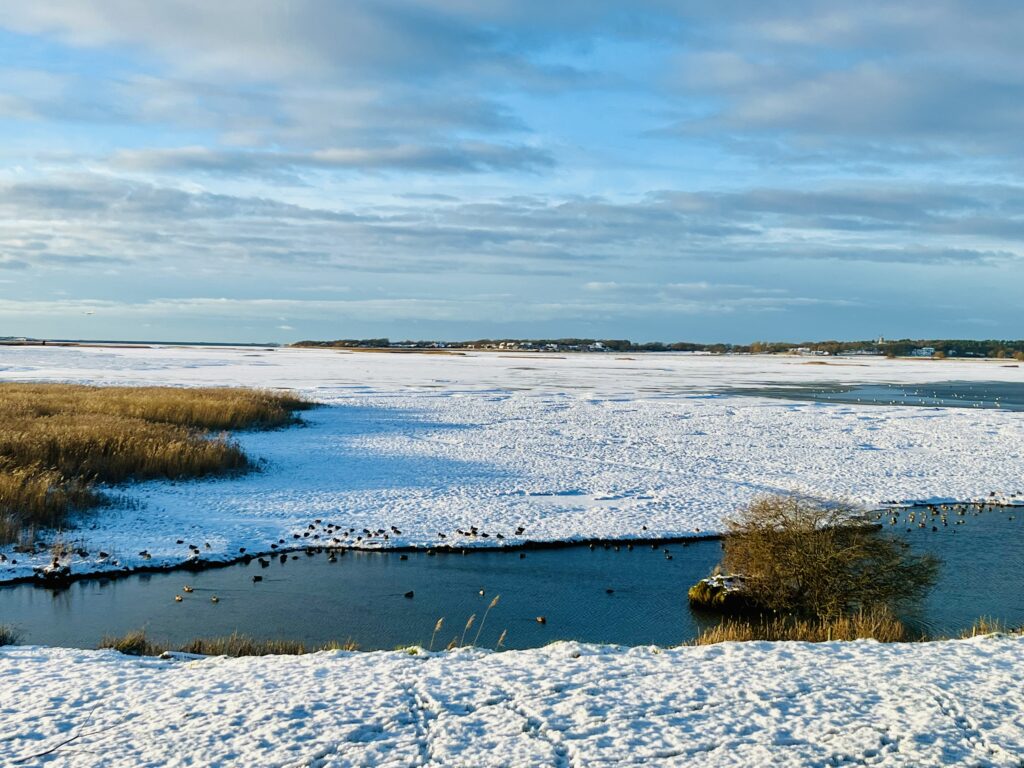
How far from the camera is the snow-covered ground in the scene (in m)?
15.7

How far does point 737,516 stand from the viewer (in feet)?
53.0

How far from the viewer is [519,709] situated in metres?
6.26

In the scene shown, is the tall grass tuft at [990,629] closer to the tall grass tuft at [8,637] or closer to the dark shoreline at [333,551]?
the dark shoreline at [333,551]

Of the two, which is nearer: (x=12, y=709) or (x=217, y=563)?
(x=12, y=709)

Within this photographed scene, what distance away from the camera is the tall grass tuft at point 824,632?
9.20 meters

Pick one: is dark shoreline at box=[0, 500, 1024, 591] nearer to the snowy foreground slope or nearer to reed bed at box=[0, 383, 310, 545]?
reed bed at box=[0, 383, 310, 545]

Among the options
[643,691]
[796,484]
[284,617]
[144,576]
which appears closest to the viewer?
[643,691]

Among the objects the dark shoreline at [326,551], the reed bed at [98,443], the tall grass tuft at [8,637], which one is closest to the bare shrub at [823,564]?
the dark shoreline at [326,551]

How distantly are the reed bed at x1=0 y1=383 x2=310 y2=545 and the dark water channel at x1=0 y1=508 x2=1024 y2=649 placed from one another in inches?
151

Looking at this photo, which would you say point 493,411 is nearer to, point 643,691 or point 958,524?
point 958,524

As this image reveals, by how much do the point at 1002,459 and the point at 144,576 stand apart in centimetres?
2176

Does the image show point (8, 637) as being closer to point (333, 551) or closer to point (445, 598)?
point (445, 598)

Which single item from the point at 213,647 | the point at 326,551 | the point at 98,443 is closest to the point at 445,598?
the point at 326,551

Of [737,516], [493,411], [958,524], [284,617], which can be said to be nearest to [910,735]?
[284,617]
